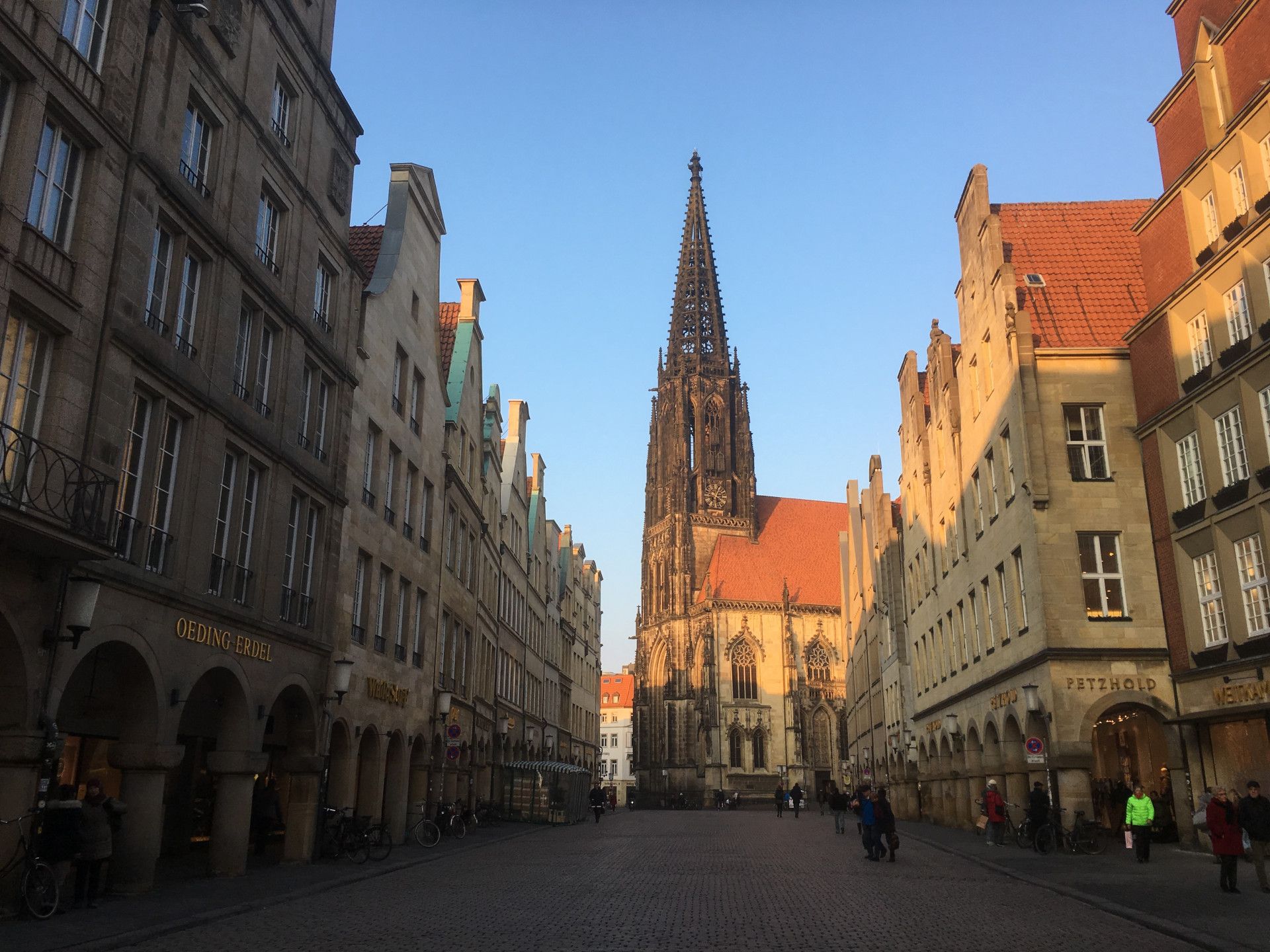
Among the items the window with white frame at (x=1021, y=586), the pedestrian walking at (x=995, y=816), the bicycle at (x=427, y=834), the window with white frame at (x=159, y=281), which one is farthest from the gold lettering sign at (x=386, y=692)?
the window with white frame at (x=1021, y=586)

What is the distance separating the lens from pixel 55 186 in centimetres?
1330

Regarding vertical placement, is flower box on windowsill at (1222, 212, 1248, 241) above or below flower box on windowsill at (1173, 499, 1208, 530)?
above

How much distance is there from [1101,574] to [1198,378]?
497cm

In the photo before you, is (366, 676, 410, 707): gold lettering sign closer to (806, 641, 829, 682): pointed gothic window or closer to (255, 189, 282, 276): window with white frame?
(255, 189, 282, 276): window with white frame

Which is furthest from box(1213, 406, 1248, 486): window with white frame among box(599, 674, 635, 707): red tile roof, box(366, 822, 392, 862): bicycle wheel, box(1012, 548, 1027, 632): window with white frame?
box(599, 674, 635, 707): red tile roof

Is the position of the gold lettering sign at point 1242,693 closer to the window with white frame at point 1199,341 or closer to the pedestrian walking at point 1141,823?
the pedestrian walking at point 1141,823

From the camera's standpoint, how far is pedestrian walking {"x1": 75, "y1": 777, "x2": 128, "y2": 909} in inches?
500

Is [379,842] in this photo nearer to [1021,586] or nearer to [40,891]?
[40,891]

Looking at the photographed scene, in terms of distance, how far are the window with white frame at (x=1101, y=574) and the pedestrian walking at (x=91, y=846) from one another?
1968cm

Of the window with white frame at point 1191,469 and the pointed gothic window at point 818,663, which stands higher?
the pointed gothic window at point 818,663

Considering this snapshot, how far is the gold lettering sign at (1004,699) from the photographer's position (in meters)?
26.4

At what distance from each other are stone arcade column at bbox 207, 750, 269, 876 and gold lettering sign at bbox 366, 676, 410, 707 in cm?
605

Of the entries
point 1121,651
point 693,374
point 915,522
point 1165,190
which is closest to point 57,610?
point 1121,651

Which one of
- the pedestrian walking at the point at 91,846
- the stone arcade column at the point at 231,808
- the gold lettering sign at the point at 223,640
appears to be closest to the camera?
the pedestrian walking at the point at 91,846
